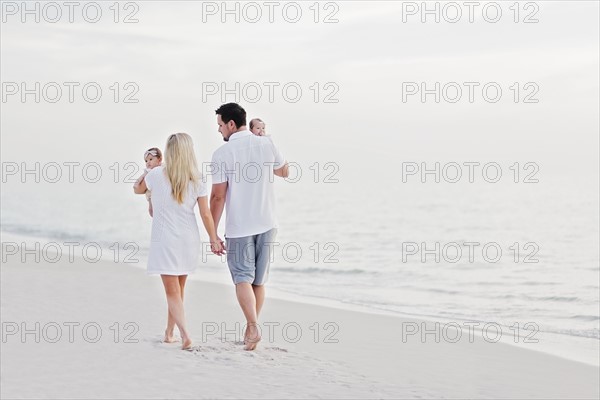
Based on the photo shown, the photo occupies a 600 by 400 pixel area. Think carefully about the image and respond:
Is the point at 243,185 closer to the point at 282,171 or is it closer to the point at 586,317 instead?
the point at 282,171

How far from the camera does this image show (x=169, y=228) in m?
7.14

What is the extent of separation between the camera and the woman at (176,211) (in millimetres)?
6957

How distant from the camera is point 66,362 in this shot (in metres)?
7.82

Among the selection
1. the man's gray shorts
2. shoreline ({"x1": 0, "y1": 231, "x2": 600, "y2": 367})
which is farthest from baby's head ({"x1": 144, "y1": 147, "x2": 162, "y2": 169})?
shoreline ({"x1": 0, "y1": 231, "x2": 600, "y2": 367})

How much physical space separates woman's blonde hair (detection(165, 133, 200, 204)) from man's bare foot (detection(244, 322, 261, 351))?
4.70 feet

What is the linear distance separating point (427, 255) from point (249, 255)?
69.6ft

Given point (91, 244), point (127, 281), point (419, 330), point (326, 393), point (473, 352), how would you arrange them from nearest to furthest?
point (326, 393) < point (473, 352) < point (419, 330) < point (127, 281) < point (91, 244)

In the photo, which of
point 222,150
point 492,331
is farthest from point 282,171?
point 492,331

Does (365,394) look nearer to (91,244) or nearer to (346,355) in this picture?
(346,355)

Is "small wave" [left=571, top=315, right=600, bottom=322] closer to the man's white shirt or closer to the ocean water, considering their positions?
the ocean water

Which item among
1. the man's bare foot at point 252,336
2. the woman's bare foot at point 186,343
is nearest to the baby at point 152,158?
the woman's bare foot at point 186,343

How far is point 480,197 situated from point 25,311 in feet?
208

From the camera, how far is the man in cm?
705

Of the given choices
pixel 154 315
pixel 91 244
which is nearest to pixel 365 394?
pixel 154 315
